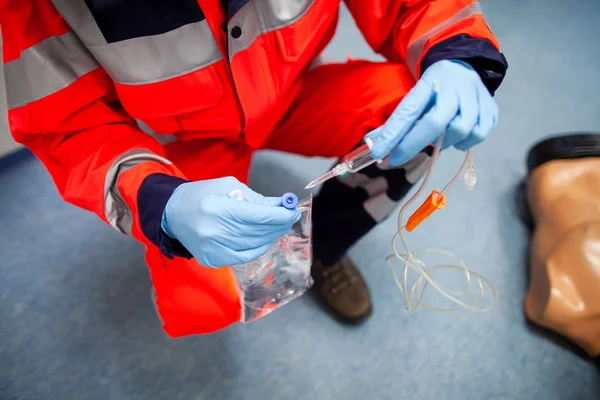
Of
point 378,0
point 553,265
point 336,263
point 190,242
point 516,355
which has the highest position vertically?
point 378,0

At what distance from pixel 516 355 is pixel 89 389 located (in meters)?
0.90

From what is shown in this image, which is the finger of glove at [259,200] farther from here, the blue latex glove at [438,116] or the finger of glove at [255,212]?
the blue latex glove at [438,116]

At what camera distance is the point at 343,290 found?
88 cm

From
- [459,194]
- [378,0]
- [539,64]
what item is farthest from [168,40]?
[539,64]

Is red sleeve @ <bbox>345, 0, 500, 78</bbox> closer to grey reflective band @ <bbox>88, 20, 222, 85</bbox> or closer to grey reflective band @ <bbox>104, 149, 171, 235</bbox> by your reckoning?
grey reflective band @ <bbox>88, 20, 222, 85</bbox>


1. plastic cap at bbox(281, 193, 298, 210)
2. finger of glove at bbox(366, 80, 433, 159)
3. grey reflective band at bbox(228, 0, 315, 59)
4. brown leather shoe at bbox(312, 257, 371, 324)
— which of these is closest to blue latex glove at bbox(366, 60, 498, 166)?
finger of glove at bbox(366, 80, 433, 159)

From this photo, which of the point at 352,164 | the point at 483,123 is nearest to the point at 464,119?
the point at 483,123

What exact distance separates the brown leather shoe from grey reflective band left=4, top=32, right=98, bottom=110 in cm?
61

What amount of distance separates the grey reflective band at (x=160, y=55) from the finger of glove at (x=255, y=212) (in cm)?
23

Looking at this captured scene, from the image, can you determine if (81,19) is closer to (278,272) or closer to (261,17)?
(261,17)

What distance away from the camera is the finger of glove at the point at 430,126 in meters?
0.48

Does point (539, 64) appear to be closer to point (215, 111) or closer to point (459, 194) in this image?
point (459, 194)

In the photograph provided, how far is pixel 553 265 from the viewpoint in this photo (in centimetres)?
85

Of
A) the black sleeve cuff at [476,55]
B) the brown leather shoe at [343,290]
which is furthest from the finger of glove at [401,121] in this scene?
the brown leather shoe at [343,290]
